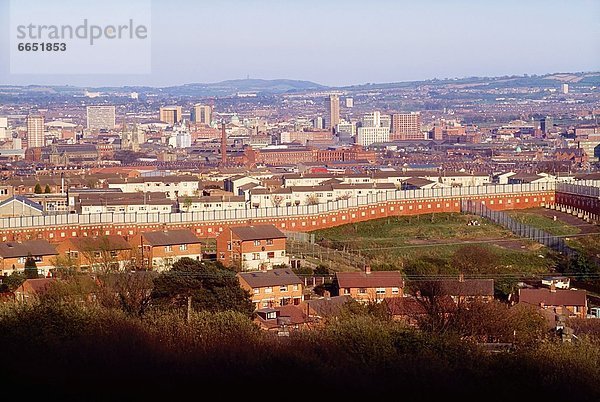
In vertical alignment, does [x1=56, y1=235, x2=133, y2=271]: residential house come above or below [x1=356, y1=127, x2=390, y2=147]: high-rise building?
above

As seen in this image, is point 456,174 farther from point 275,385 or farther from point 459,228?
point 275,385

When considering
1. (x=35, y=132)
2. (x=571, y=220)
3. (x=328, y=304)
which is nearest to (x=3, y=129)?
(x=35, y=132)

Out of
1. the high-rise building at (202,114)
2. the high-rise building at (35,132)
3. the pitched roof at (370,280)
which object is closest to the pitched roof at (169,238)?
the pitched roof at (370,280)

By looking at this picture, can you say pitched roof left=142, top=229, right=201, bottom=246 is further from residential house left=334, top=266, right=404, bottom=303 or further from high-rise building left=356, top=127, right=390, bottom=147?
high-rise building left=356, top=127, right=390, bottom=147

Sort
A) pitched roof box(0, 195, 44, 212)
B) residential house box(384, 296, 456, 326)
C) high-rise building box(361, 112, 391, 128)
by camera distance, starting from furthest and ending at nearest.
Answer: high-rise building box(361, 112, 391, 128) → pitched roof box(0, 195, 44, 212) → residential house box(384, 296, 456, 326)

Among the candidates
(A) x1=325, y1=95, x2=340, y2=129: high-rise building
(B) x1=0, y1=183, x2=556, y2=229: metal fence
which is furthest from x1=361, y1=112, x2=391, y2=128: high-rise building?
(B) x1=0, y1=183, x2=556, y2=229: metal fence

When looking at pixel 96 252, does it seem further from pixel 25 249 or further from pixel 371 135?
pixel 371 135
